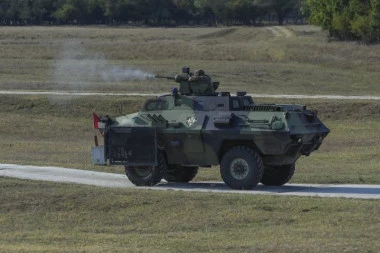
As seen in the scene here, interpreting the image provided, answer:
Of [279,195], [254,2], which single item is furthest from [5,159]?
[254,2]

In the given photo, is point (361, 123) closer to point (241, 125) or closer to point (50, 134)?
point (50, 134)

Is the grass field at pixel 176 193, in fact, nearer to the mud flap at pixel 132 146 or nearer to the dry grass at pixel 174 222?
the dry grass at pixel 174 222

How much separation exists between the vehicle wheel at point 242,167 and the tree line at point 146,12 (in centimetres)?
11909

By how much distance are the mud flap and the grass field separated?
1680 millimetres

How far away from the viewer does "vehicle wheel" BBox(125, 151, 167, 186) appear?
78.4ft

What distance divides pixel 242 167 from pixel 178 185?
199 centimetres

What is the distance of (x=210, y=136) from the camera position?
23203mm

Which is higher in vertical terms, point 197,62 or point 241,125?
point 241,125

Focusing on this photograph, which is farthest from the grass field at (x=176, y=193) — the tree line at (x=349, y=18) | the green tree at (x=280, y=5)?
the green tree at (x=280, y=5)

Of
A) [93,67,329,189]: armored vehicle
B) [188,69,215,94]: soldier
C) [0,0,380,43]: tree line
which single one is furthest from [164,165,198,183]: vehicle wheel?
[0,0,380,43]: tree line

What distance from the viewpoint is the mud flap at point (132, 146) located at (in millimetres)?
23703

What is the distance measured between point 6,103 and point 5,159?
15.8 m

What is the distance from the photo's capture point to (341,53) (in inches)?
2948

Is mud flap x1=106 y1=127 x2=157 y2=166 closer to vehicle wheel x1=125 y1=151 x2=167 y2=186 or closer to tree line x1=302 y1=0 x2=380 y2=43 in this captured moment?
vehicle wheel x1=125 y1=151 x2=167 y2=186
